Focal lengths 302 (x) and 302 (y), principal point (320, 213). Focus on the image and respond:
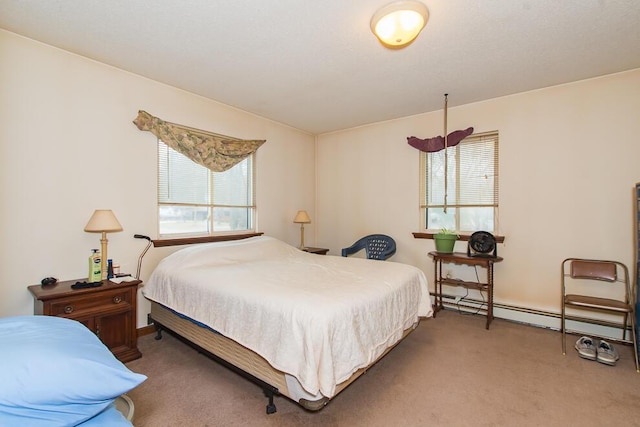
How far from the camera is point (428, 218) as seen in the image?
415 centimetres

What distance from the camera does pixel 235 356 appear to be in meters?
2.14

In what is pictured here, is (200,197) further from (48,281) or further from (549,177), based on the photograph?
(549,177)

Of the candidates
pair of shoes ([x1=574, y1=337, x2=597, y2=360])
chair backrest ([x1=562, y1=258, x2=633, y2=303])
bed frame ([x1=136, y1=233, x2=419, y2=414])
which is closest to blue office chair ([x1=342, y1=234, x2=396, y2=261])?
bed frame ([x1=136, y1=233, x2=419, y2=414])

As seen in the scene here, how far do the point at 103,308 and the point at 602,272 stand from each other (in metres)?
4.47

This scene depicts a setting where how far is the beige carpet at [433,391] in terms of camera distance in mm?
1861

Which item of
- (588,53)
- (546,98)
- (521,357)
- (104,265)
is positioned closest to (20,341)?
(104,265)

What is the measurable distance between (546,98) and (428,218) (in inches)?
72.9

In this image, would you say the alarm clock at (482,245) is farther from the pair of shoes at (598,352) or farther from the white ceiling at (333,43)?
the white ceiling at (333,43)

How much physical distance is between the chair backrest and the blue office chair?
1.90 metres

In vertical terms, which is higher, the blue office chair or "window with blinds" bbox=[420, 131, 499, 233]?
"window with blinds" bbox=[420, 131, 499, 233]

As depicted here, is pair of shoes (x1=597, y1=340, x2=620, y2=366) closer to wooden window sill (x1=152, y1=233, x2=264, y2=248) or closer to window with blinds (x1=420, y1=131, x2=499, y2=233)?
window with blinds (x1=420, y1=131, x2=499, y2=233)

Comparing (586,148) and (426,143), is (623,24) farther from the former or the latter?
(426,143)

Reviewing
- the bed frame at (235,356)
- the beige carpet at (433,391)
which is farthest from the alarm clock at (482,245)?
the bed frame at (235,356)

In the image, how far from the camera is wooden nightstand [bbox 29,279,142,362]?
2213 millimetres
